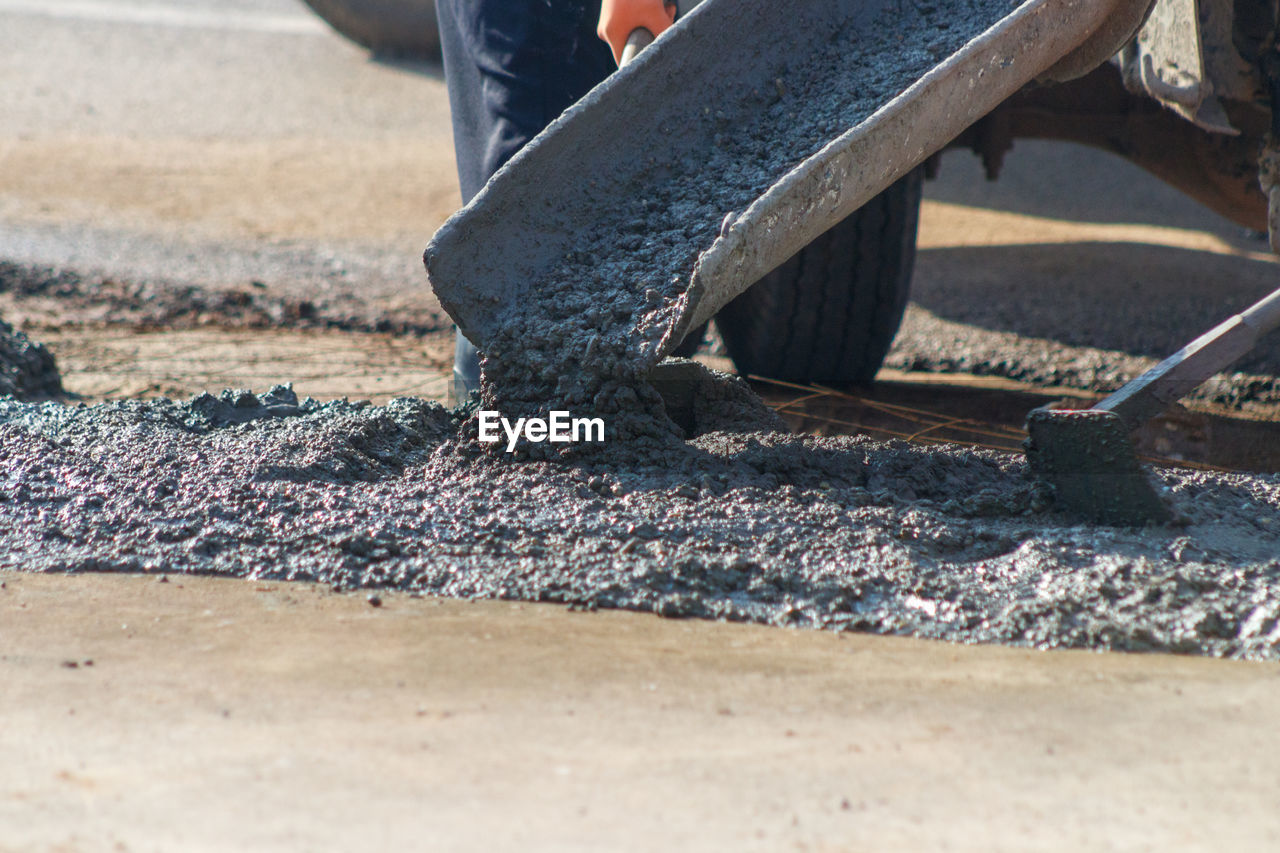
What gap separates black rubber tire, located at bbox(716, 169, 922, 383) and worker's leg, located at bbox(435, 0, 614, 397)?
0.76m

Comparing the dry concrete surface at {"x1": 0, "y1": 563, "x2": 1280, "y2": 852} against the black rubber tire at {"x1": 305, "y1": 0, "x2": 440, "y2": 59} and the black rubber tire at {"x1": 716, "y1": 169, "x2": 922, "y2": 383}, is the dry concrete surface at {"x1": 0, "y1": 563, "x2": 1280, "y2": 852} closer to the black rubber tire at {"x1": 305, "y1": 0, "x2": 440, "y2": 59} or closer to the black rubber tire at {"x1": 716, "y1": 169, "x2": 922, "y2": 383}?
the black rubber tire at {"x1": 716, "y1": 169, "x2": 922, "y2": 383}

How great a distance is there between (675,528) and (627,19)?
1080 millimetres

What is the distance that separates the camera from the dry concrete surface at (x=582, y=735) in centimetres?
105

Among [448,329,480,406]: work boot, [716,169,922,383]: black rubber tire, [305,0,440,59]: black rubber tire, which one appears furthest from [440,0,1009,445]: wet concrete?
[305,0,440,59]: black rubber tire

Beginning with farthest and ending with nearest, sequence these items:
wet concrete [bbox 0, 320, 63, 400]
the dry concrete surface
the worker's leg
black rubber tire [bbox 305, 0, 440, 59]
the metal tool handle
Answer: black rubber tire [bbox 305, 0, 440, 59], wet concrete [bbox 0, 320, 63, 400], the worker's leg, the metal tool handle, the dry concrete surface

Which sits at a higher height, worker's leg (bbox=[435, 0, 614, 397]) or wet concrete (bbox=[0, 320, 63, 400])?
worker's leg (bbox=[435, 0, 614, 397])

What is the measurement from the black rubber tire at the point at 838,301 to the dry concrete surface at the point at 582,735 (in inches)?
61.7

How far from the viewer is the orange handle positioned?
219 cm

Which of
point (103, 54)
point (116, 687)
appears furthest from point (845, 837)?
point (103, 54)

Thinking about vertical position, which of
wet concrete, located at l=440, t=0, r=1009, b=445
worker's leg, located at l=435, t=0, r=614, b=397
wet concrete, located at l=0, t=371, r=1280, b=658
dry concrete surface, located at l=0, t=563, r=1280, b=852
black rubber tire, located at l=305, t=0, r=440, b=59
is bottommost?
dry concrete surface, located at l=0, t=563, r=1280, b=852

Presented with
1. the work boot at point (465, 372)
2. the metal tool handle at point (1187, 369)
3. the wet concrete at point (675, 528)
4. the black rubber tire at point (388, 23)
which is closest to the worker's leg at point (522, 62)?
the work boot at point (465, 372)

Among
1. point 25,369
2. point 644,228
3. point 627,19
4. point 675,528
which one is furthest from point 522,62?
point 25,369

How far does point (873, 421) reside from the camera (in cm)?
264

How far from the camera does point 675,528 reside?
5.55ft
